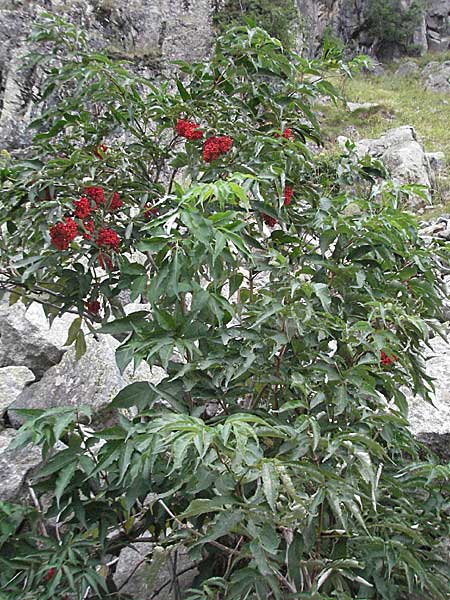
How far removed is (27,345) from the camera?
381 cm

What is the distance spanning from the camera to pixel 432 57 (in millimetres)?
21359

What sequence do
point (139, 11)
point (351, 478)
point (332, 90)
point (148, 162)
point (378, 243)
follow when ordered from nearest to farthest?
point (351, 478) < point (378, 243) < point (332, 90) < point (148, 162) < point (139, 11)

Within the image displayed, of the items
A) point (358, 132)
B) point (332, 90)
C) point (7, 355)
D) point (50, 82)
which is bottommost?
point (7, 355)

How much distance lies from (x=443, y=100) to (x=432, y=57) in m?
6.54

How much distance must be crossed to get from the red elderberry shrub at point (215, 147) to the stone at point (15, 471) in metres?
1.40

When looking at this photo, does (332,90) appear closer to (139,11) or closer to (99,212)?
(99,212)

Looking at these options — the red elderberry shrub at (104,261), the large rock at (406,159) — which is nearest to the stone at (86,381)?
the red elderberry shrub at (104,261)

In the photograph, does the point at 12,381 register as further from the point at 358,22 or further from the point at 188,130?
the point at 358,22

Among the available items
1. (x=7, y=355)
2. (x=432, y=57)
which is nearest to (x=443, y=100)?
(x=432, y=57)

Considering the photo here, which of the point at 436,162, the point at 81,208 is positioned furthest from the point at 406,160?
the point at 81,208

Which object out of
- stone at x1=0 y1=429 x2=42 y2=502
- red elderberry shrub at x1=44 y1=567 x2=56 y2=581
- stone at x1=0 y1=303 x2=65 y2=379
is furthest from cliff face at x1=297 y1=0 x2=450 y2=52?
red elderberry shrub at x1=44 y1=567 x2=56 y2=581

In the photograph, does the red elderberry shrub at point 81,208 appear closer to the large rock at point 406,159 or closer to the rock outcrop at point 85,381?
the rock outcrop at point 85,381

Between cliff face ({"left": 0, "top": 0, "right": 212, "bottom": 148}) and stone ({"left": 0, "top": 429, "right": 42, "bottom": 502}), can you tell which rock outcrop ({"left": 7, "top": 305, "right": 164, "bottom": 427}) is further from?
cliff face ({"left": 0, "top": 0, "right": 212, "bottom": 148})

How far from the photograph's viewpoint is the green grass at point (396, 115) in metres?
12.4
